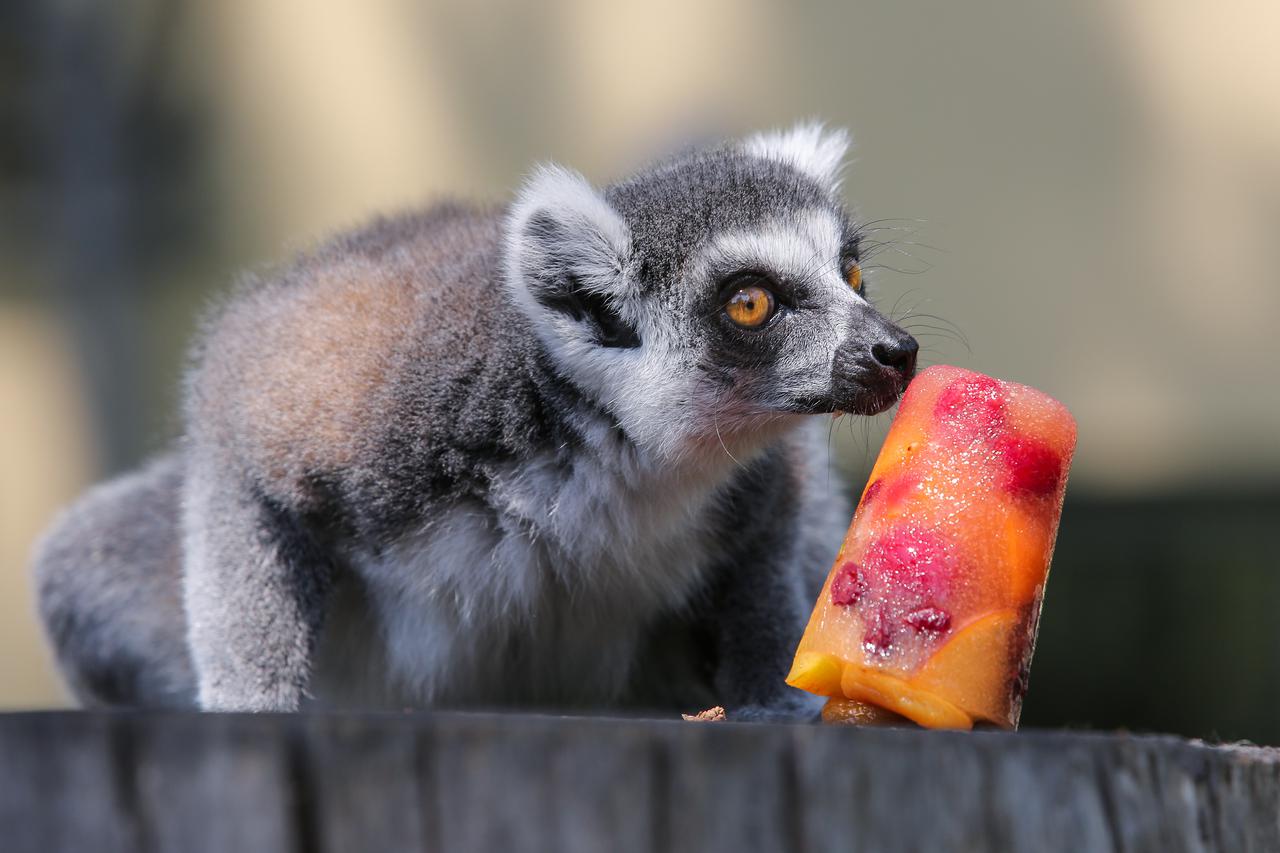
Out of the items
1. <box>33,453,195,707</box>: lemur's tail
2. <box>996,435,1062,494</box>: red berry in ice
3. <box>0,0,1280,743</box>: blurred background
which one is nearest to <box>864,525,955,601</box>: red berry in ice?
<box>996,435,1062,494</box>: red berry in ice

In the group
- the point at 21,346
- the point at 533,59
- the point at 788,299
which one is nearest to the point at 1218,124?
the point at 533,59

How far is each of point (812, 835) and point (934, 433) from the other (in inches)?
45.1

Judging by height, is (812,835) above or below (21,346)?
below

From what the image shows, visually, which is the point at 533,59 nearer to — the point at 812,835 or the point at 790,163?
the point at 790,163

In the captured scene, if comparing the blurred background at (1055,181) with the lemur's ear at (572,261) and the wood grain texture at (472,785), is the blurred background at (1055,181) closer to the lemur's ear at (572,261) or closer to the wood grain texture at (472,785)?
the lemur's ear at (572,261)

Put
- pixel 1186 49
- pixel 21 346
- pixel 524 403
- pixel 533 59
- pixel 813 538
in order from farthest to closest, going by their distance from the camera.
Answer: pixel 21 346, pixel 533 59, pixel 1186 49, pixel 813 538, pixel 524 403

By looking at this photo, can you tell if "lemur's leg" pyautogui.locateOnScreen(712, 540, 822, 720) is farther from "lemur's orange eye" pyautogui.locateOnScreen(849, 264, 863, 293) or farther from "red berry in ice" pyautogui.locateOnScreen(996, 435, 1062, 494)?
"red berry in ice" pyautogui.locateOnScreen(996, 435, 1062, 494)

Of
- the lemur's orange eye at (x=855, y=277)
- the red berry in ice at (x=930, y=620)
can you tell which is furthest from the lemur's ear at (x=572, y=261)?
the red berry in ice at (x=930, y=620)

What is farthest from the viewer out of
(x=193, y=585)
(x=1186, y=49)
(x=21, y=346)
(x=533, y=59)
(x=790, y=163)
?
(x=21, y=346)

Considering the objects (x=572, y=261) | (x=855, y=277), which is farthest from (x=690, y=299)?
(x=855, y=277)

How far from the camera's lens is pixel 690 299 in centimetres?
354

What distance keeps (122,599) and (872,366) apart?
2471mm

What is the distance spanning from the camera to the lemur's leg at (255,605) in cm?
350

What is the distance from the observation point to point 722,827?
1731 millimetres
